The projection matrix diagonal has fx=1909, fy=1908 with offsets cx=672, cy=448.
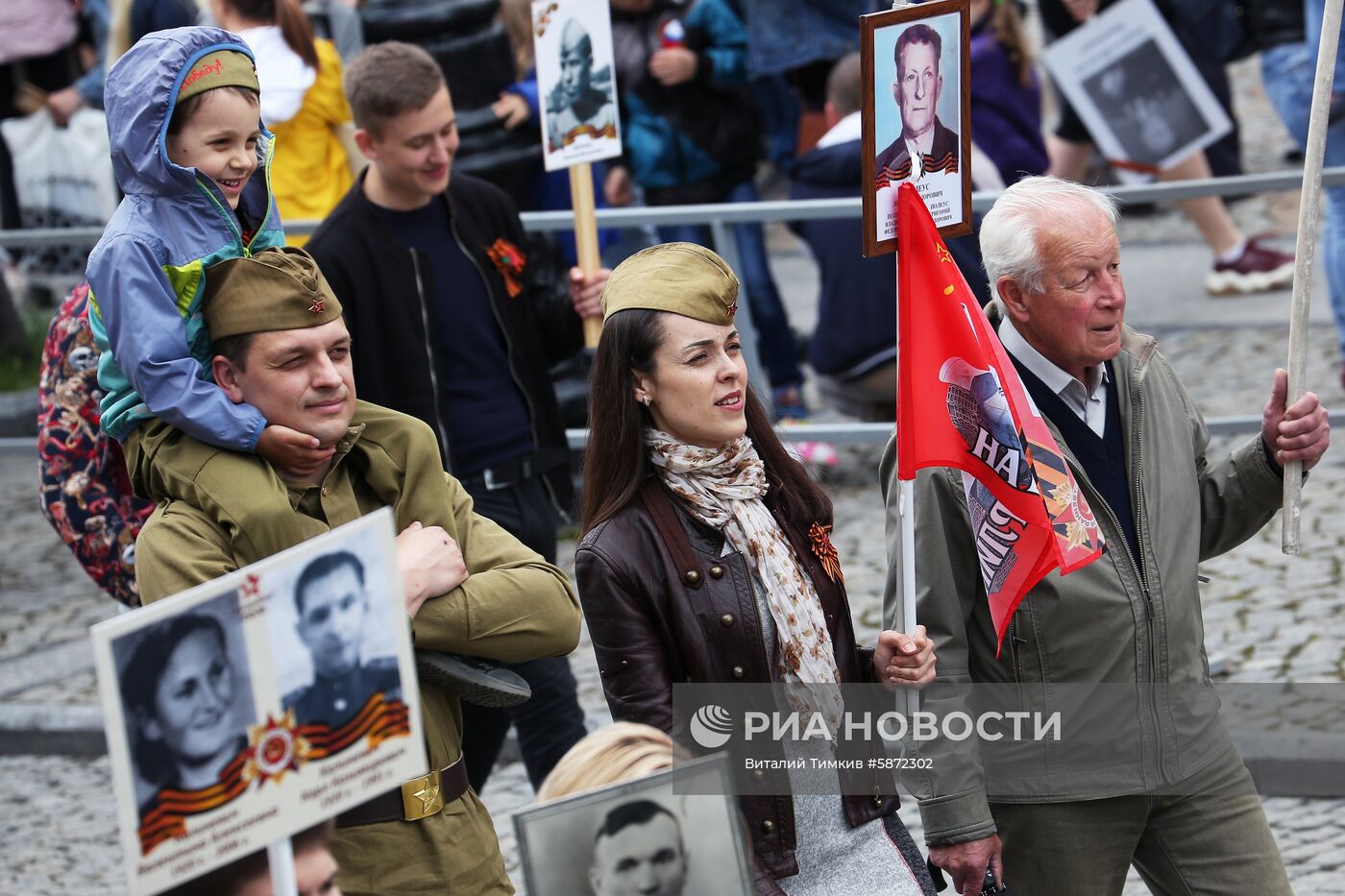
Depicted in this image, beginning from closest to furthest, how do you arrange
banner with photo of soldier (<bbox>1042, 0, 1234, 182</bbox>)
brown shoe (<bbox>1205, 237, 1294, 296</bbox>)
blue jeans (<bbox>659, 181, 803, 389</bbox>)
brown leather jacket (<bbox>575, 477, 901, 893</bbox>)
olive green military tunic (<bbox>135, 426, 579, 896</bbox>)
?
olive green military tunic (<bbox>135, 426, 579, 896</bbox>), brown leather jacket (<bbox>575, 477, 901, 893</bbox>), banner with photo of soldier (<bbox>1042, 0, 1234, 182</bbox>), blue jeans (<bbox>659, 181, 803, 389</bbox>), brown shoe (<bbox>1205, 237, 1294, 296</bbox>)

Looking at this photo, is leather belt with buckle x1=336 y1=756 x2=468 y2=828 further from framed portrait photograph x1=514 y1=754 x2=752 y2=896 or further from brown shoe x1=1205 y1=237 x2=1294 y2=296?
brown shoe x1=1205 y1=237 x2=1294 y2=296

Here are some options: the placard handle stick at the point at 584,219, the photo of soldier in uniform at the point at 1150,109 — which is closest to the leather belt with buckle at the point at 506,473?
the placard handle stick at the point at 584,219

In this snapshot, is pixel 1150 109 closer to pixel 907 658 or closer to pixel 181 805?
pixel 907 658

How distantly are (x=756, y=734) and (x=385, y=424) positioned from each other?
2.74 ft

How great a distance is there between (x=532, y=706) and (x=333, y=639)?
2.56 metres

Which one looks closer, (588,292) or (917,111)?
(917,111)

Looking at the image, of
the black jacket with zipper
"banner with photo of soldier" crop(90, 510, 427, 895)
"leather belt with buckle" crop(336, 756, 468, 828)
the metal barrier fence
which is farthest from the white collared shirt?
the metal barrier fence

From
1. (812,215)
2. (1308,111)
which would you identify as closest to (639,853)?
(812,215)

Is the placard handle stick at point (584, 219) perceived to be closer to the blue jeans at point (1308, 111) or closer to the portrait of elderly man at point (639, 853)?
the portrait of elderly man at point (639, 853)

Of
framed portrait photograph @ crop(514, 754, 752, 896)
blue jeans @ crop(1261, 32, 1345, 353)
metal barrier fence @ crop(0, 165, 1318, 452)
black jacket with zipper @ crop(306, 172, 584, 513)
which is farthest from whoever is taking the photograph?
blue jeans @ crop(1261, 32, 1345, 353)

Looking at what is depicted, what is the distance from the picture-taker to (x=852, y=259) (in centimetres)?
788

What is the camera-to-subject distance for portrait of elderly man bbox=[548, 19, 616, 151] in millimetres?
5348

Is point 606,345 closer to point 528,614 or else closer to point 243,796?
point 528,614

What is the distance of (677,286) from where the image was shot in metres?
3.38
